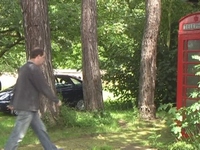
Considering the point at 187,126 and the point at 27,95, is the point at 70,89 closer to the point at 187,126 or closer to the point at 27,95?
the point at 187,126

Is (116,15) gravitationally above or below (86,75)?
above

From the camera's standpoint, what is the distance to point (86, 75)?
472 inches

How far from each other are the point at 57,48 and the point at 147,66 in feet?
30.9

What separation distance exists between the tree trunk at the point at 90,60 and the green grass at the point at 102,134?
69cm

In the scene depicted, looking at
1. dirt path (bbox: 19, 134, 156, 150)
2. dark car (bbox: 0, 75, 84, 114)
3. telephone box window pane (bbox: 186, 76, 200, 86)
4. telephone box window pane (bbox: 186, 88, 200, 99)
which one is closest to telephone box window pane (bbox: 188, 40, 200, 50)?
telephone box window pane (bbox: 186, 76, 200, 86)

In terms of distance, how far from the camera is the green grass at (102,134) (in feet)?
27.8

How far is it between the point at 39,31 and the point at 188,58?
3676 mm

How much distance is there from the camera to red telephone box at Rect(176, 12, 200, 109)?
7.89 m

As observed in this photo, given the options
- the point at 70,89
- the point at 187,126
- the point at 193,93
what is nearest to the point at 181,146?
the point at 187,126

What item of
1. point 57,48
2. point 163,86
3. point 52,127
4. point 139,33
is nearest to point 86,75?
point 52,127

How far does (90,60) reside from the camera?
12.0 meters

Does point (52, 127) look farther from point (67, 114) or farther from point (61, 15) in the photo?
point (61, 15)

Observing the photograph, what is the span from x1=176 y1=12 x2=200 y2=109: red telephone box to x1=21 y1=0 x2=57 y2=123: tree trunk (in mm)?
3303

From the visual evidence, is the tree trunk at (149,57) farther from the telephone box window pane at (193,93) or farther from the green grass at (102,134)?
the telephone box window pane at (193,93)
